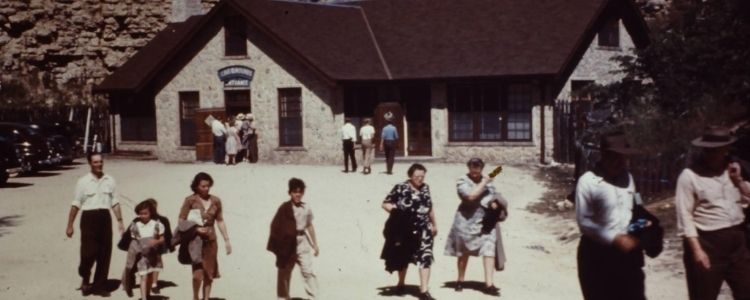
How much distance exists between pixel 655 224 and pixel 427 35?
28.1m

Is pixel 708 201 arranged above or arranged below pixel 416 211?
above

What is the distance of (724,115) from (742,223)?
10.7 m

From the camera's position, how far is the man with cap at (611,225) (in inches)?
269

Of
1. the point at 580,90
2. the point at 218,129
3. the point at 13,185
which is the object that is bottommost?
the point at 13,185

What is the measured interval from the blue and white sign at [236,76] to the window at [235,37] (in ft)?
1.80

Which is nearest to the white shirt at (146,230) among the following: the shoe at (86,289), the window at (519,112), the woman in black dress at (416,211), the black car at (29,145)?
the shoe at (86,289)

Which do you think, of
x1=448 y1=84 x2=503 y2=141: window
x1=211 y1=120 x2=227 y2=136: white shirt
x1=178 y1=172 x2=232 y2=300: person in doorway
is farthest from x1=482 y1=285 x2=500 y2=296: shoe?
x1=211 y1=120 x2=227 y2=136: white shirt

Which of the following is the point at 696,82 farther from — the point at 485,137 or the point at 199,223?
the point at 199,223

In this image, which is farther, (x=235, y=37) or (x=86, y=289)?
(x=235, y=37)

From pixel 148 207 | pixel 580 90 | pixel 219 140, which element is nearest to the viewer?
pixel 148 207

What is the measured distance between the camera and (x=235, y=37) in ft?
112

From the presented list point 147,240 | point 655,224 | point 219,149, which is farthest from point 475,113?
point 655,224

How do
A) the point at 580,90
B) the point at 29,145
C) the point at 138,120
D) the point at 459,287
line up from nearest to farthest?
the point at 459,287 → the point at 580,90 → the point at 29,145 → the point at 138,120

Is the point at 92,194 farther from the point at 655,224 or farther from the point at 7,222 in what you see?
the point at 7,222
